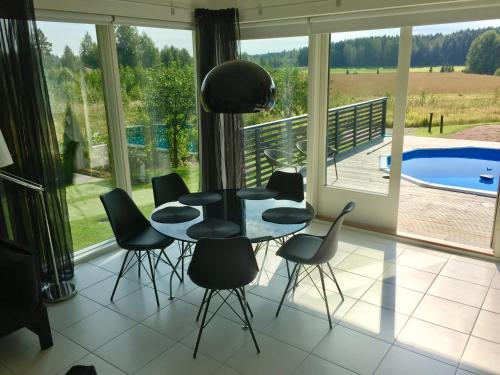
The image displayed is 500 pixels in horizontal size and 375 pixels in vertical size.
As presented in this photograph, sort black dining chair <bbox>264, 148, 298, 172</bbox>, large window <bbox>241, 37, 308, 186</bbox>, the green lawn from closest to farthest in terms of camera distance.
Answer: the green lawn → large window <bbox>241, 37, 308, 186</bbox> → black dining chair <bbox>264, 148, 298, 172</bbox>

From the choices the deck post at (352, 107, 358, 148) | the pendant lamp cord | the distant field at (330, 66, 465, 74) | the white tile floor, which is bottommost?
the white tile floor

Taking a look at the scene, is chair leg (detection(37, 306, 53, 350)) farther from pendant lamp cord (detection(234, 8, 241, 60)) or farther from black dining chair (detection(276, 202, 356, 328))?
pendant lamp cord (detection(234, 8, 241, 60))

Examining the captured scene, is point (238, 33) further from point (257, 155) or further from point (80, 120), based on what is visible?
point (80, 120)

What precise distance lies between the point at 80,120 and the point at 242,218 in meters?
2.09

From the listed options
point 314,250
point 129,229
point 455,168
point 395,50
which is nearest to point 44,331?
point 129,229

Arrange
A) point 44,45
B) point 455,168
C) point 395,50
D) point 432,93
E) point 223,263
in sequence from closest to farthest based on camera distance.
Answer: point 223,263
point 44,45
point 395,50
point 432,93
point 455,168

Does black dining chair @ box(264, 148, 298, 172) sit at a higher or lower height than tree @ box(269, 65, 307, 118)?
lower

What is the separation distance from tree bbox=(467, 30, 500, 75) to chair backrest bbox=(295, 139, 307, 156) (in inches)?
76.3

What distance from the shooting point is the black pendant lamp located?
2.42m

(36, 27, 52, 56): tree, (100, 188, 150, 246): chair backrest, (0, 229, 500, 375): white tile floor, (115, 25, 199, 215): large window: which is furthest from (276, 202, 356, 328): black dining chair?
(36, 27, 52, 56): tree

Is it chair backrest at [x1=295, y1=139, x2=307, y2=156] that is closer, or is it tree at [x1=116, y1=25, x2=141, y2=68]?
tree at [x1=116, y1=25, x2=141, y2=68]

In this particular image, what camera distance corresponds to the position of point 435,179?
23.4 feet

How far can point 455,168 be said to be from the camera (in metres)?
7.34

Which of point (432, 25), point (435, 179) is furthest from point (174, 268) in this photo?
point (435, 179)
